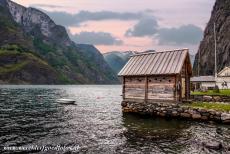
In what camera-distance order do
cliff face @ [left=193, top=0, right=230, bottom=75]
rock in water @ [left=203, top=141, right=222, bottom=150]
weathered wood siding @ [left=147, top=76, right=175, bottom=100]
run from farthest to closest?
1. cliff face @ [left=193, top=0, right=230, bottom=75]
2. weathered wood siding @ [left=147, top=76, right=175, bottom=100]
3. rock in water @ [left=203, top=141, right=222, bottom=150]

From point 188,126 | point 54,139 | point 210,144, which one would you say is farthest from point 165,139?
point 54,139

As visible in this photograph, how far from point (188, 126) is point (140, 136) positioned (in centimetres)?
831

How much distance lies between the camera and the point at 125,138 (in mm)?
28297

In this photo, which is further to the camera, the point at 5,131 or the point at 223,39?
the point at 223,39

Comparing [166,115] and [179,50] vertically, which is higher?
[179,50]

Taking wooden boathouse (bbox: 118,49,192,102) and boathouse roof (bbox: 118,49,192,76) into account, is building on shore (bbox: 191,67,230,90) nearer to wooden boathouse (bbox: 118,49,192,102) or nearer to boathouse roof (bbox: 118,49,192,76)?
wooden boathouse (bbox: 118,49,192,102)

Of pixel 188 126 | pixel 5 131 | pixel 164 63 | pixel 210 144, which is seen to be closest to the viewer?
pixel 210 144

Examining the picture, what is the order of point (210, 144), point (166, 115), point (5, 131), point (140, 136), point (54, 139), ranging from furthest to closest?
point (166, 115) < point (5, 131) < point (140, 136) < point (54, 139) < point (210, 144)

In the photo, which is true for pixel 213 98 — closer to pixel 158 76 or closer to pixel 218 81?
pixel 158 76

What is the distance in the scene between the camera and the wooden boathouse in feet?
140

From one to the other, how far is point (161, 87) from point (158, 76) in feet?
5.62

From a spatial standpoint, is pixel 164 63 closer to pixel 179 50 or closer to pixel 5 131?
pixel 179 50

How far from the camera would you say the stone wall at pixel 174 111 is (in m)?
37.1

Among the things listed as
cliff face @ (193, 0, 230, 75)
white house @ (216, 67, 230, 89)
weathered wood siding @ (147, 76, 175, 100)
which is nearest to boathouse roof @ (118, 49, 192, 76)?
weathered wood siding @ (147, 76, 175, 100)
